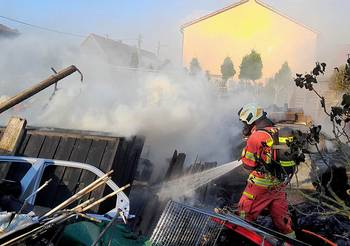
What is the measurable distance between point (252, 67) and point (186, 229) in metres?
26.4

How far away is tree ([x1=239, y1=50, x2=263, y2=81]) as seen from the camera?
29.0 metres

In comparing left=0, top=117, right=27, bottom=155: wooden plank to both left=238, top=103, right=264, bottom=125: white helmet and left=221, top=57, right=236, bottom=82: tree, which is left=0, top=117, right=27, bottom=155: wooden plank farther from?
left=221, top=57, right=236, bottom=82: tree

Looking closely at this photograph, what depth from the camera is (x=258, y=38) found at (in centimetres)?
3591

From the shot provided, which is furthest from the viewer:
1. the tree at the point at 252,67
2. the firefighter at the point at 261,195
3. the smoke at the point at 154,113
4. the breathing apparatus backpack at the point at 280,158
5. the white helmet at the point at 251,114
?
the tree at the point at 252,67

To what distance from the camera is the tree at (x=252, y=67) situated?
28984 mm

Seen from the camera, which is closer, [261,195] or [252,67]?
[261,195]

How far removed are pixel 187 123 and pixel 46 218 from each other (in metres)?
5.68

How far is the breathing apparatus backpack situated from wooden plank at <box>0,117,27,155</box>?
3.58m

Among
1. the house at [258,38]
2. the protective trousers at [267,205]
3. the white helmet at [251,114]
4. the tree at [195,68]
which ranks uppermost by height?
the house at [258,38]

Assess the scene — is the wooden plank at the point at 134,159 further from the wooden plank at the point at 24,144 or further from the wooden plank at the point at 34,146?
the wooden plank at the point at 24,144

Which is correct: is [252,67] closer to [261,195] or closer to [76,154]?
[76,154]

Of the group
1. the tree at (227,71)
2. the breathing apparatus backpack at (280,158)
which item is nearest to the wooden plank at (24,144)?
the breathing apparatus backpack at (280,158)

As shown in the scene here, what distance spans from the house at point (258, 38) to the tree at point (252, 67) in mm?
5651

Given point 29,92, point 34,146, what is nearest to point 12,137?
point 34,146
